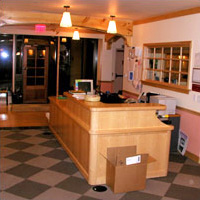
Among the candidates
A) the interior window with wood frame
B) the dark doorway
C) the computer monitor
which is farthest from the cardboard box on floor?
the dark doorway

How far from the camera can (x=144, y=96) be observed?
6035 mm

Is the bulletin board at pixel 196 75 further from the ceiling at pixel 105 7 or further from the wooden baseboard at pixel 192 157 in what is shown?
the wooden baseboard at pixel 192 157

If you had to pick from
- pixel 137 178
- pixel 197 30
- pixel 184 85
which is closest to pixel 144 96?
pixel 184 85

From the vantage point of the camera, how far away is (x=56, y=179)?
4.16 m

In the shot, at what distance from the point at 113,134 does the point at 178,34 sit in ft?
8.52

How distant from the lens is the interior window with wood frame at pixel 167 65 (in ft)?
18.4

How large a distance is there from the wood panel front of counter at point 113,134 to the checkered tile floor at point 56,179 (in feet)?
0.69

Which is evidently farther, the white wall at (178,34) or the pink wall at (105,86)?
the pink wall at (105,86)

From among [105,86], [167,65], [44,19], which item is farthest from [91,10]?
[105,86]

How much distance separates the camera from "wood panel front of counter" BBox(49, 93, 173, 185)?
396 centimetres

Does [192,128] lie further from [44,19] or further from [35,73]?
[35,73]

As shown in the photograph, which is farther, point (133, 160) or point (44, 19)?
point (44, 19)

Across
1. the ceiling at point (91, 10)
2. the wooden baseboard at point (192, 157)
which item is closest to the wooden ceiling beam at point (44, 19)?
the ceiling at point (91, 10)

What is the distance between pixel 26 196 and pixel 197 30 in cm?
368
